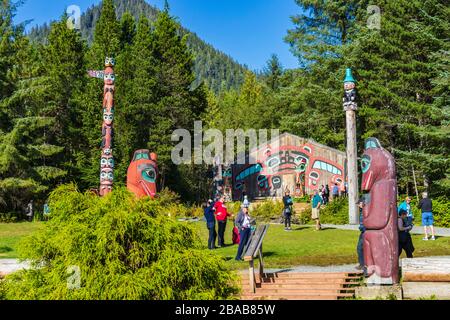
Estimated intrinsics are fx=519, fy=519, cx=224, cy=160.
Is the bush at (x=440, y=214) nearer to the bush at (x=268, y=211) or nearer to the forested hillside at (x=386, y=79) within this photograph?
the forested hillside at (x=386, y=79)

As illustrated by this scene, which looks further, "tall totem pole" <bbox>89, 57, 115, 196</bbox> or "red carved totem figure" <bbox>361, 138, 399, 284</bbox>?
"tall totem pole" <bbox>89, 57, 115, 196</bbox>

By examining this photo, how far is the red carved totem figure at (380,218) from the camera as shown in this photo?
33.2 feet

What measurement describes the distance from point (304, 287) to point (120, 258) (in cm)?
439

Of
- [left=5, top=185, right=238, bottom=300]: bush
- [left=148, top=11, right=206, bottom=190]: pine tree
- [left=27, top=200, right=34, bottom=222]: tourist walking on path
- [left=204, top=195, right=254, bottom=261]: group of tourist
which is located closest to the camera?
[left=5, top=185, right=238, bottom=300]: bush

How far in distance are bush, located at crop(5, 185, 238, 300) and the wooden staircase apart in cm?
240

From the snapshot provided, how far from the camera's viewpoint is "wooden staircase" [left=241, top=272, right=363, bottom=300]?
938 centimetres

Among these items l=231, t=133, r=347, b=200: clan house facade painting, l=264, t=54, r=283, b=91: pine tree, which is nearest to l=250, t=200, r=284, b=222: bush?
l=231, t=133, r=347, b=200: clan house facade painting

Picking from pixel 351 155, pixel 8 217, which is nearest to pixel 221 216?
pixel 351 155

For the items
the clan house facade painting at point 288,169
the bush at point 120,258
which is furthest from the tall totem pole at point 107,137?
the clan house facade painting at point 288,169

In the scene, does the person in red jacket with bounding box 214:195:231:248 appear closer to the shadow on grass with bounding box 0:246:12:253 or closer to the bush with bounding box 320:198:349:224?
the shadow on grass with bounding box 0:246:12:253

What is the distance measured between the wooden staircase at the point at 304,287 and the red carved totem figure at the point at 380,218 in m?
0.55

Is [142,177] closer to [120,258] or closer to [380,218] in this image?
[380,218]

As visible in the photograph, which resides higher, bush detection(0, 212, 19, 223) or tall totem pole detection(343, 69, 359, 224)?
tall totem pole detection(343, 69, 359, 224)

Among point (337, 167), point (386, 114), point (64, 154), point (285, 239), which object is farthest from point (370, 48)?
point (64, 154)
